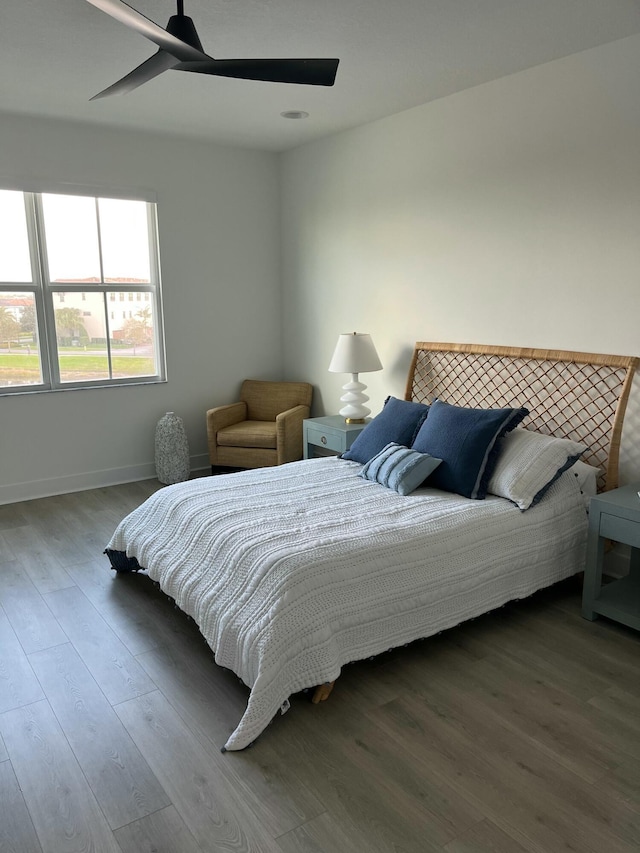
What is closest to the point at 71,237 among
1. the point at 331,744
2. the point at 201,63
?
the point at 201,63

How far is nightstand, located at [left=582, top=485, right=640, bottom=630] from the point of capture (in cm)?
265

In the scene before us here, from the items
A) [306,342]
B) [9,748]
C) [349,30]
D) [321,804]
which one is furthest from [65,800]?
[306,342]

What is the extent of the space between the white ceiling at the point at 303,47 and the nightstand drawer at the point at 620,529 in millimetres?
2057

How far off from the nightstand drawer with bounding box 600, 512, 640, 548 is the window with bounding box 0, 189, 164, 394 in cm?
349

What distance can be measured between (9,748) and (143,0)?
273 cm

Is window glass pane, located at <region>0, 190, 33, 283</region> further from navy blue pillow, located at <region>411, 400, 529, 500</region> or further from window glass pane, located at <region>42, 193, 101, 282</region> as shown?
navy blue pillow, located at <region>411, 400, 529, 500</region>

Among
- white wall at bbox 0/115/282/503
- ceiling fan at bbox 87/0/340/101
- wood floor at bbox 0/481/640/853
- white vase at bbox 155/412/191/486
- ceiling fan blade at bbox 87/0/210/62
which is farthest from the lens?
white vase at bbox 155/412/191/486

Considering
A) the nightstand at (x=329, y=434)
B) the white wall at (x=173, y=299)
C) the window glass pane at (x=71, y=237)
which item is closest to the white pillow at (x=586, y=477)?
the nightstand at (x=329, y=434)

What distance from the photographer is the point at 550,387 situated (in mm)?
3416

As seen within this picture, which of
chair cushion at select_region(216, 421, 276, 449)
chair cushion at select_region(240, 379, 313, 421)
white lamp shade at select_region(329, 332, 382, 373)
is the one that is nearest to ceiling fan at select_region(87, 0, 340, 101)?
white lamp shade at select_region(329, 332, 382, 373)

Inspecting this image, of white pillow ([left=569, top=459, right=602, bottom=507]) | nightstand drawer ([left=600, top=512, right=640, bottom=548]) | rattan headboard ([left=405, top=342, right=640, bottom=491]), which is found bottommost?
nightstand drawer ([left=600, top=512, right=640, bottom=548])

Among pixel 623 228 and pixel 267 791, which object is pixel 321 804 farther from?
pixel 623 228

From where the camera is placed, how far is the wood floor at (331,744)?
1.74 m

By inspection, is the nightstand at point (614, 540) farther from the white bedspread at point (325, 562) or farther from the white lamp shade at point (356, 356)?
the white lamp shade at point (356, 356)
